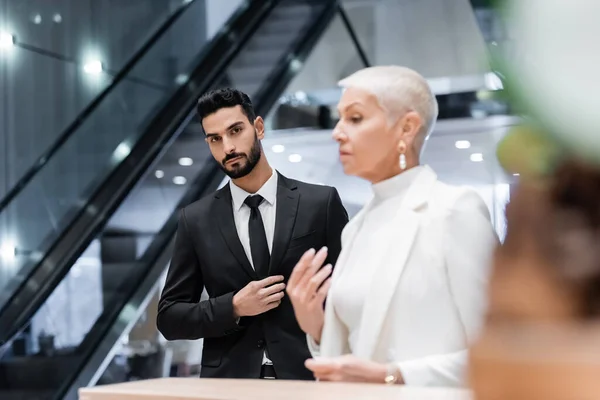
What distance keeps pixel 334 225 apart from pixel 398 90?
3.08ft

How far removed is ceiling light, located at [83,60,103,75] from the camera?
8328mm

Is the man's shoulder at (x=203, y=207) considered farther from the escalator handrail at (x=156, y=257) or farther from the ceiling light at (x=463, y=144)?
the ceiling light at (x=463, y=144)

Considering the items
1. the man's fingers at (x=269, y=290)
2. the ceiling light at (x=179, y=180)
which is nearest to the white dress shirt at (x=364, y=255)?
the man's fingers at (x=269, y=290)

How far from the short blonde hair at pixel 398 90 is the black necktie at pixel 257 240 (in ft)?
3.11

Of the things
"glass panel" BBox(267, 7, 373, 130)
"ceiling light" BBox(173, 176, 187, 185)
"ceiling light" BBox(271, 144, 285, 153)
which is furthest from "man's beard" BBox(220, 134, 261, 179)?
"glass panel" BBox(267, 7, 373, 130)

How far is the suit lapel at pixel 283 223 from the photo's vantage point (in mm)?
2955

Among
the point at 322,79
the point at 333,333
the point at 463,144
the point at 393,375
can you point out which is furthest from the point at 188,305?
the point at 322,79

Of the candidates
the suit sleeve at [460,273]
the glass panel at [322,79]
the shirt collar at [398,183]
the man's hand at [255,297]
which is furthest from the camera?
the glass panel at [322,79]

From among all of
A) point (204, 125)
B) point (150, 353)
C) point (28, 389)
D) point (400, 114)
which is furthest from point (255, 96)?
point (400, 114)

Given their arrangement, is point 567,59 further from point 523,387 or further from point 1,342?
point 1,342

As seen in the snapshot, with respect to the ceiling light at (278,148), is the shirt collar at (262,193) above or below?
below

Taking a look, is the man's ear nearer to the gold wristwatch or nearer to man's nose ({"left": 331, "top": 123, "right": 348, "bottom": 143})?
man's nose ({"left": 331, "top": 123, "right": 348, "bottom": 143})

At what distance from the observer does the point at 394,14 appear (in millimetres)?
9945

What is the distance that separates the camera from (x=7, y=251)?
6.46 meters
